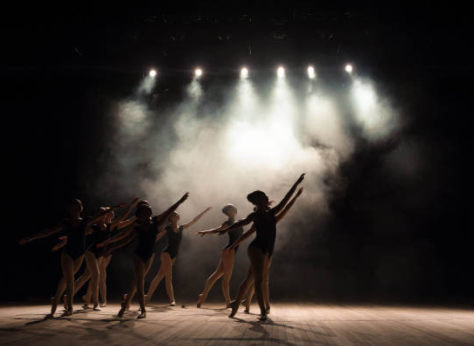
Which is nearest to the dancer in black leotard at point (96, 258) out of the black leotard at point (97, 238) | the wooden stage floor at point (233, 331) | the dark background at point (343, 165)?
the black leotard at point (97, 238)

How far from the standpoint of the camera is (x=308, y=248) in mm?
8453

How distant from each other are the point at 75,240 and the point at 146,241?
0.94m

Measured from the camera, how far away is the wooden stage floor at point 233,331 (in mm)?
2824

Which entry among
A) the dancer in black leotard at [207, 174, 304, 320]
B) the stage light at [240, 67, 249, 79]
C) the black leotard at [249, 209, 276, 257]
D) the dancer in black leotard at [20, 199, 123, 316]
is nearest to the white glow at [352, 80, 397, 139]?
the stage light at [240, 67, 249, 79]

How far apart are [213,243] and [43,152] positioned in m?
4.53

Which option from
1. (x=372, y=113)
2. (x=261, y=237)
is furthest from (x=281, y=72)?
(x=261, y=237)

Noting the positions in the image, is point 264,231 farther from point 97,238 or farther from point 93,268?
point 97,238

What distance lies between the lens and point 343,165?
8.58m

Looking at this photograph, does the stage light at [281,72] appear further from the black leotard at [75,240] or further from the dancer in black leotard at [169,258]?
the black leotard at [75,240]

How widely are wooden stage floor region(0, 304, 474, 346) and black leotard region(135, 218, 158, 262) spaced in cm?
68

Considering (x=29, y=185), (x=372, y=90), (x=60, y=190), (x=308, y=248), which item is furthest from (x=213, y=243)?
(x=372, y=90)

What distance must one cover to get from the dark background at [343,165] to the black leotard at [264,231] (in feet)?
14.8

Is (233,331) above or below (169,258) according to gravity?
below

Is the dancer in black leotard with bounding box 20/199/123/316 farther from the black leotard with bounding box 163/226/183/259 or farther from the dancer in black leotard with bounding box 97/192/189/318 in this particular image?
the black leotard with bounding box 163/226/183/259
